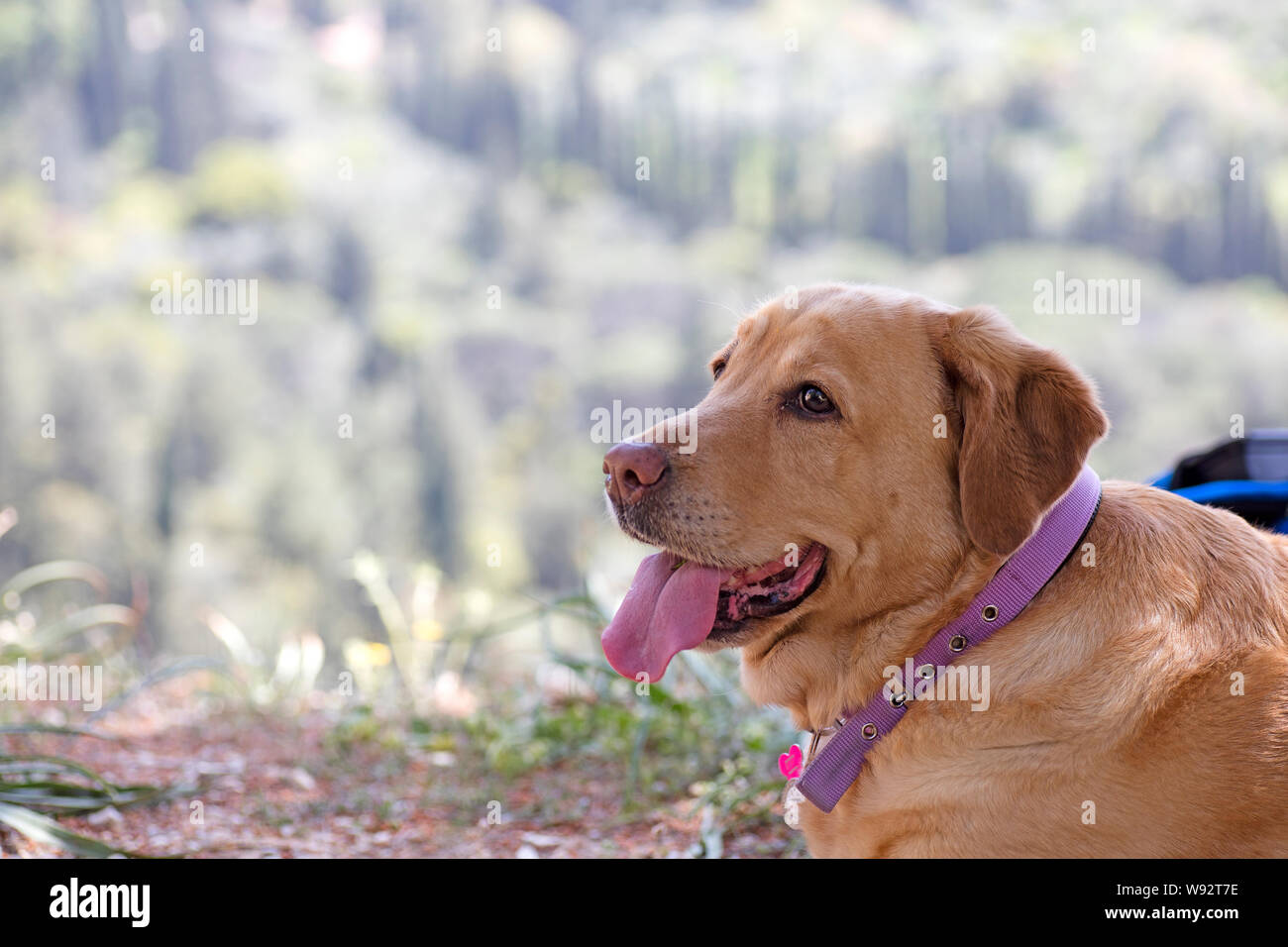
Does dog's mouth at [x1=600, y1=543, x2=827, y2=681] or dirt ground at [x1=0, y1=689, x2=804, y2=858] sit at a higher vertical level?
dog's mouth at [x1=600, y1=543, x2=827, y2=681]

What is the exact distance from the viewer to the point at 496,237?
1023 centimetres

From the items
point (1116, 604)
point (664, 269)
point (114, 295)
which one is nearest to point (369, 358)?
point (114, 295)

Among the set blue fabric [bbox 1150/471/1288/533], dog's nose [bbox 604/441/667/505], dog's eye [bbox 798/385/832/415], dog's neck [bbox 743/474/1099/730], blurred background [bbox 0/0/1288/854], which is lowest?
dog's neck [bbox 743/474/1099/730]

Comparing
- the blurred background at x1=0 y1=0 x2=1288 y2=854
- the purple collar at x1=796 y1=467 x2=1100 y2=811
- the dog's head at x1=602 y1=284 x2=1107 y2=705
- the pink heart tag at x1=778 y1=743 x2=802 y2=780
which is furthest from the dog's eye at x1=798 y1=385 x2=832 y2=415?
the blurred background at x1=0 y1=0 x2=1288 y2=854

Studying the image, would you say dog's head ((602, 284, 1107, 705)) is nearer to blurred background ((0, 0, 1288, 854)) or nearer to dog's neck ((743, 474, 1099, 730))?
dog's neck ((743, 474, 1099, 730))

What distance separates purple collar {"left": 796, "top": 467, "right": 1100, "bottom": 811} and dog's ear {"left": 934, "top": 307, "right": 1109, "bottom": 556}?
0.08 m

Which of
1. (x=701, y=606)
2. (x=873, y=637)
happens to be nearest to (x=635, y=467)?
(x=701, y=606)

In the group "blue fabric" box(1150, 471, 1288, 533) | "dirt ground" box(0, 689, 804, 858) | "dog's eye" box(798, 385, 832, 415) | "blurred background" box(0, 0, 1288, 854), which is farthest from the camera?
"blurred background" box(0, 0, 1288, 854)

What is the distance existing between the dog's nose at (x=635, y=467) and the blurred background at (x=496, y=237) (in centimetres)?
388

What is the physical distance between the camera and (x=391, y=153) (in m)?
10.3

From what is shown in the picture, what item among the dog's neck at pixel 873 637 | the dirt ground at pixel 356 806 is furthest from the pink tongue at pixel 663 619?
the dirt ground at pixel 356 806

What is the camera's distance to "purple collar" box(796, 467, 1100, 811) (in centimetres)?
237

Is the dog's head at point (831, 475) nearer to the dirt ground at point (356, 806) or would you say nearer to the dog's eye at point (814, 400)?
the dog's eye at point (814, 400)

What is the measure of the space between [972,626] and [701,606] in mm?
609
